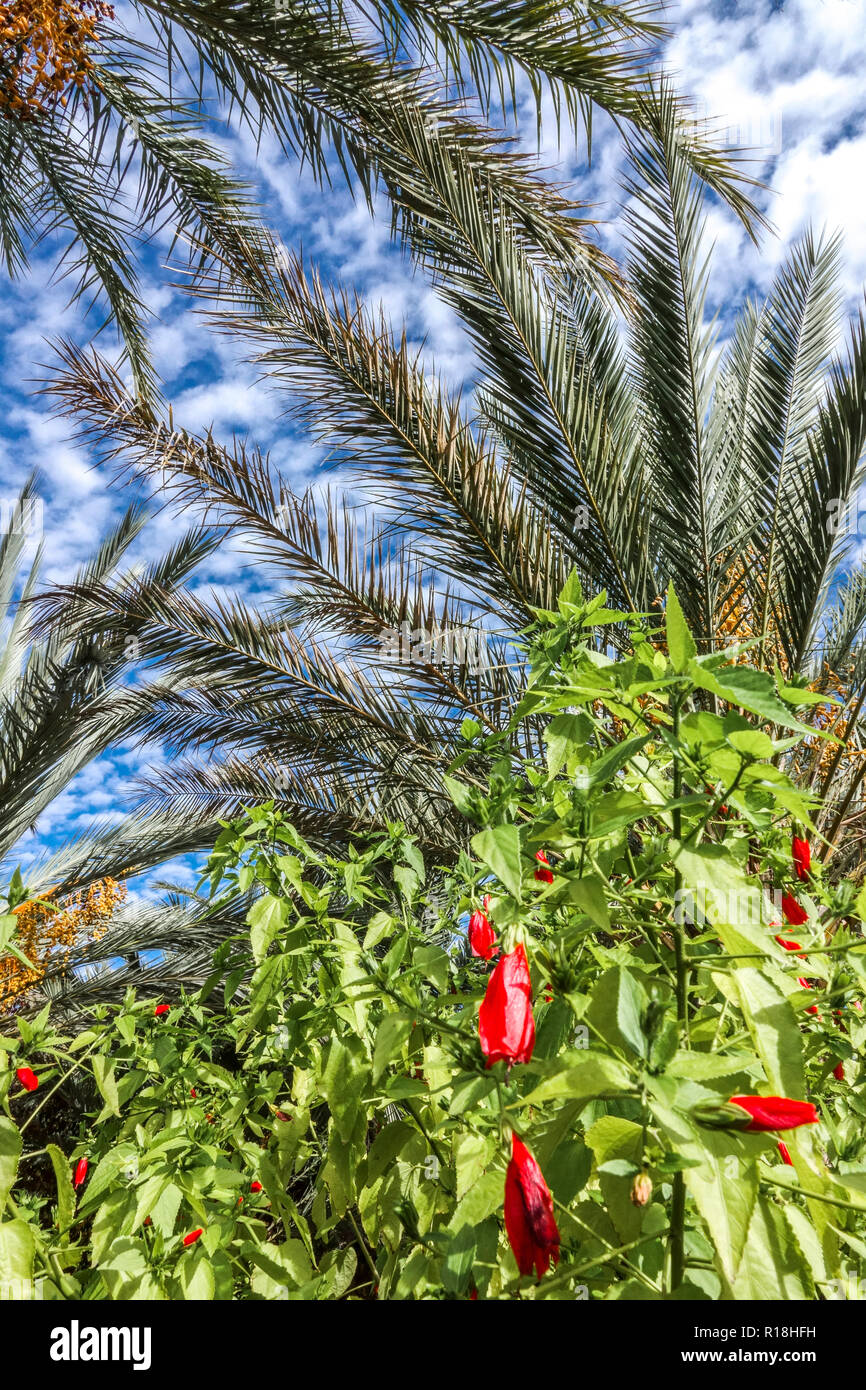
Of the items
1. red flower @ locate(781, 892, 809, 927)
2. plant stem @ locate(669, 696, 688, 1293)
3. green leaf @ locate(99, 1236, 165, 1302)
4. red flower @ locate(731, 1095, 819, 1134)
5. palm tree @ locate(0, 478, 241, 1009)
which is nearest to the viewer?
red flower @ locate(731, 1095, 819, 1134)

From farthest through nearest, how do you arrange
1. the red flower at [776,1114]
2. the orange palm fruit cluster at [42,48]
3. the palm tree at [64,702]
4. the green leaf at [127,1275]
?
the palm tree at [64,702], the orange palm fruit cluster at [42,48], the green leaf at [127,1275], the red flower at [776,1114]

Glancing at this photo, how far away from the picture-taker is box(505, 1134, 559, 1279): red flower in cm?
53

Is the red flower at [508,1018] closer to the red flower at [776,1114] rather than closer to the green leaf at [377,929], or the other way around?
the red flower at [776,1114]

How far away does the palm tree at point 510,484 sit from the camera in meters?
2.92

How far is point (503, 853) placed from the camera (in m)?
0.58

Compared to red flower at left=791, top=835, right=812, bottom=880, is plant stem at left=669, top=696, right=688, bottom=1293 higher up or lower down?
lower down

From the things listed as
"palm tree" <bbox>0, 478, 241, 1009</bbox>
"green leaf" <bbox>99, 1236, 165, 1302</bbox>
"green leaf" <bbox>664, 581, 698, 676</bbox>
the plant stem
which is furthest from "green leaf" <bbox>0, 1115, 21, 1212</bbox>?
"palm tree" <bbox>0, 478, 241, 1009</bbox>

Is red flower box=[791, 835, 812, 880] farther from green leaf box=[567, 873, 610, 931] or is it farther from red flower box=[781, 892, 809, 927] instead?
green leaf box=[567, 873, 610, 931]

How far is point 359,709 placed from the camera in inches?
131

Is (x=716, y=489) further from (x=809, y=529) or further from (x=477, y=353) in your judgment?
(x=477, y=353)

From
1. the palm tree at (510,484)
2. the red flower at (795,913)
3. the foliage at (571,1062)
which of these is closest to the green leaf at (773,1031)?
the foliage at (571,1062)

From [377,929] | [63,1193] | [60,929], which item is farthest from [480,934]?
[60,929]

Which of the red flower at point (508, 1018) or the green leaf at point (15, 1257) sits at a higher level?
the red flower at point (508, 1018)

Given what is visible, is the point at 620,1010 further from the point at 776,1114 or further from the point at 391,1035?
the point at 391,1035
